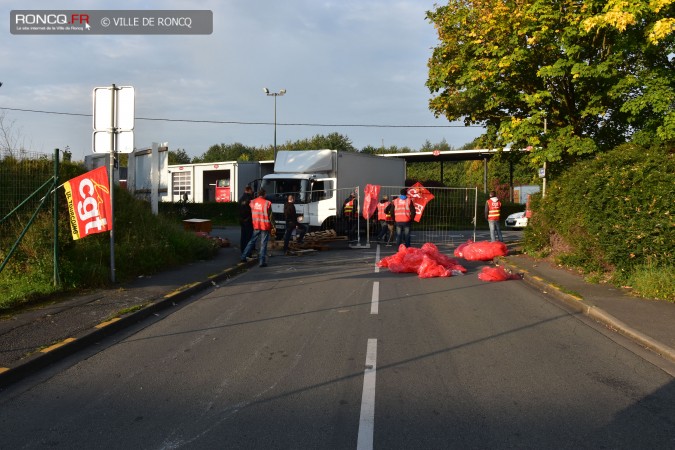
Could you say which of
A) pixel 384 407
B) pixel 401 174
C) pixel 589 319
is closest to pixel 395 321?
pixel 589 319

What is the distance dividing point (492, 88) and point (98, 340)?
12.6 metres

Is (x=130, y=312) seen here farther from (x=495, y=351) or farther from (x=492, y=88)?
(x=492, y=88)

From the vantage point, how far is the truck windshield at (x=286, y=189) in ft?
69.1

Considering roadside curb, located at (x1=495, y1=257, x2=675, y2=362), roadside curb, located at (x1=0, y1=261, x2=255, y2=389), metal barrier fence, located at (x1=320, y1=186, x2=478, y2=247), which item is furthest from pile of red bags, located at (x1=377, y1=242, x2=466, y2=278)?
metal barrier fence, located at (x1=320, y1=186, x2=478, y2=247)

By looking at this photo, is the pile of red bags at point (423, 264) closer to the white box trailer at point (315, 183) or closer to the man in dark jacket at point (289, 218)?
the man in dark jacket at point (289, 218)

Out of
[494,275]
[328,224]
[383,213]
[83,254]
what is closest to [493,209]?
[383,213]

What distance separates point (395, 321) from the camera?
24.9 feet

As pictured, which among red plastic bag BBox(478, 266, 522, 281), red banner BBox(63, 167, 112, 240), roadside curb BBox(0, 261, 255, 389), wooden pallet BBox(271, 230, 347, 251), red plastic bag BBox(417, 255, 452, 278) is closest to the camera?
roadside curb BBox(0, 261, 255, 389)

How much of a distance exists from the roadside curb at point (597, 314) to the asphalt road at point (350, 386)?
249 mm

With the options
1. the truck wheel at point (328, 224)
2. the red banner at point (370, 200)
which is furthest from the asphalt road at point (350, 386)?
the truck wheel at point (328, 224)

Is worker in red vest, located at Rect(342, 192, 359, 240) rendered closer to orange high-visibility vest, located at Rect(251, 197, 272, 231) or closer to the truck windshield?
the truck windshield

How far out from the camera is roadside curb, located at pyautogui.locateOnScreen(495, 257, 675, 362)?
6.05 meters

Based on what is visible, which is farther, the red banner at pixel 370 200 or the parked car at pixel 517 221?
the parked car at pixel 517 221

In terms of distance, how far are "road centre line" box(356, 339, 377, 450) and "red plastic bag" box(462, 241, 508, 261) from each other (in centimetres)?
989
